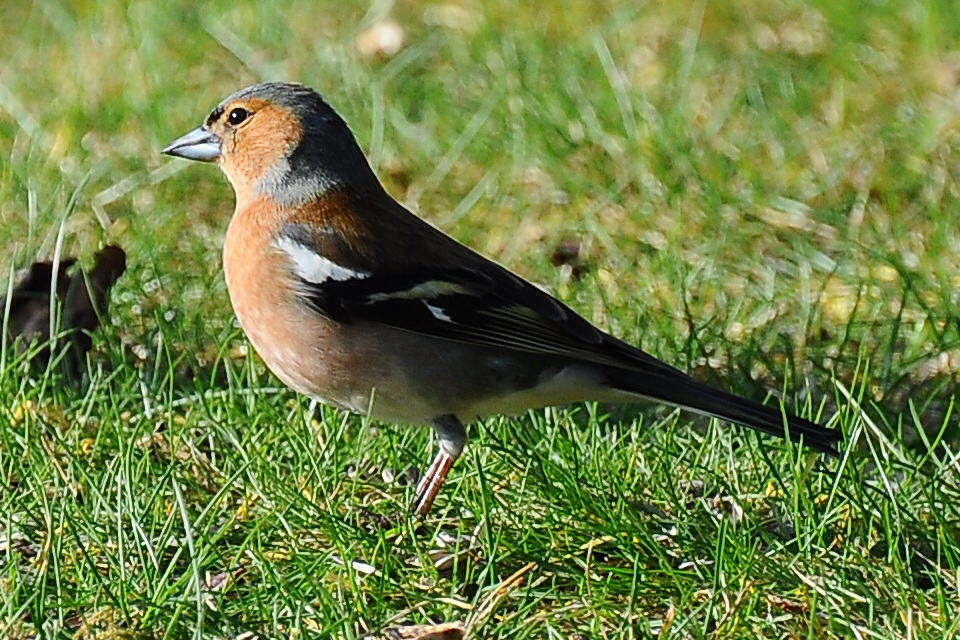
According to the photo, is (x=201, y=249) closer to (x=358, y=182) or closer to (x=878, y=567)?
(x=358, y=182)

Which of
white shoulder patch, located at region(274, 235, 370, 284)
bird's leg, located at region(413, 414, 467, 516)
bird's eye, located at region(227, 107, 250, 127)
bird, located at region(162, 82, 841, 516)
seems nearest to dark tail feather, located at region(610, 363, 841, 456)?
bird, located at region(162, 82, 841, 516)

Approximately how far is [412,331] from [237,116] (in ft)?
3.18

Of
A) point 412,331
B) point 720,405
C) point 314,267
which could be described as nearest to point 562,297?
point 412,331

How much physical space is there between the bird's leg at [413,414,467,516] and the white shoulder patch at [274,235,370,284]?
0.45 m

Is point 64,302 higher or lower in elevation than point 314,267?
lower

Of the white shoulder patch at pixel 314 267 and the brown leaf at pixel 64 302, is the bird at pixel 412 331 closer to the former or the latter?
the white shoulder patch at pixel 314 267

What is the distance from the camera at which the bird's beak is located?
4766mm

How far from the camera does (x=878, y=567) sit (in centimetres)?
345

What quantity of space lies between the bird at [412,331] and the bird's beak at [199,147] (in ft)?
1.37

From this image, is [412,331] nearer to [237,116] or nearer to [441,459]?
[441,459]

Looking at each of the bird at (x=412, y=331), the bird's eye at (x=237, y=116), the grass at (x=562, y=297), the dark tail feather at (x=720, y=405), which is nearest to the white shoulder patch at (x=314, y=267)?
the bird at (x=412, y=331)

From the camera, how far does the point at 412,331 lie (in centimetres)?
420

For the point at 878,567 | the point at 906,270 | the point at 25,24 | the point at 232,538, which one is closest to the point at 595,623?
the point at 878,567

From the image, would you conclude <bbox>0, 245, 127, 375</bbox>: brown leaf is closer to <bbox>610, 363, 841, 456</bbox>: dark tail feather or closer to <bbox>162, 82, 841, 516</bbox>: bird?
<bbox>162, 82, 841, 516</bbox>: bird
